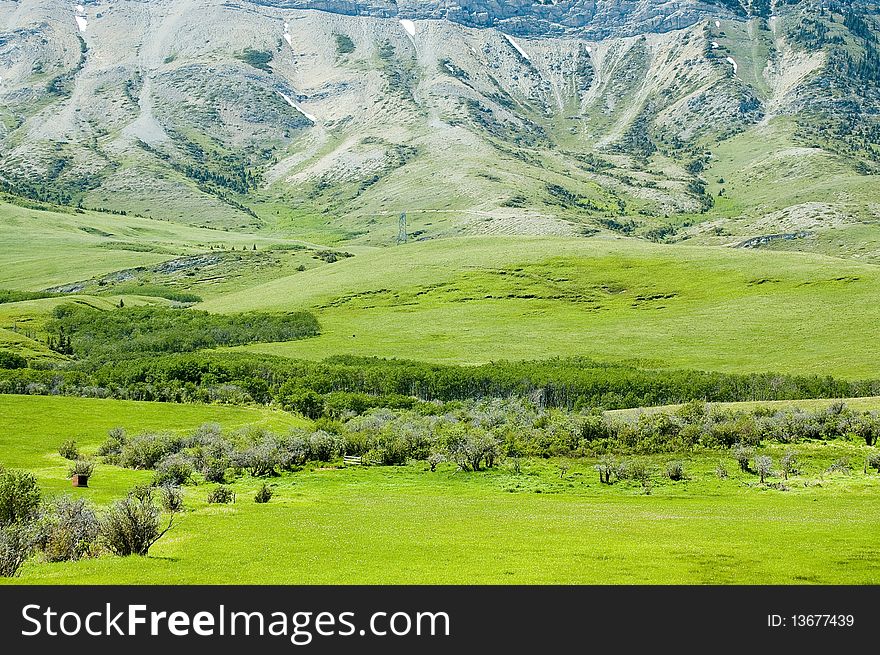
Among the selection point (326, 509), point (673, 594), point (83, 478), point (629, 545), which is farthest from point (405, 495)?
point (673, 594)

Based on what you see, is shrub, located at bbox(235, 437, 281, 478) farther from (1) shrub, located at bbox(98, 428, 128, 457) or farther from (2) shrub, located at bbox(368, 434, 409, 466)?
(1) shrub, located at bbox(98, 428, 128, 457)

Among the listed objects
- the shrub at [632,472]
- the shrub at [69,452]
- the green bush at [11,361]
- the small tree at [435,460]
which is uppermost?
the shrub at [632,472]

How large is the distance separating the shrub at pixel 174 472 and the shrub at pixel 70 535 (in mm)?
29540

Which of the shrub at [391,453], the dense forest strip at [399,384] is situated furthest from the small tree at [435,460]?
the dense forest strip at [399,384]

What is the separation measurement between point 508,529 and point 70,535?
20.9 meters

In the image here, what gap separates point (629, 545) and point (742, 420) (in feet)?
219

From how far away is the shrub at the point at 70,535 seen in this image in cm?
3347

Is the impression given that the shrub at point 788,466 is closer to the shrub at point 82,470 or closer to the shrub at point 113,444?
the shrub at point 82,470

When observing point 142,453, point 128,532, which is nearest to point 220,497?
point 128,532

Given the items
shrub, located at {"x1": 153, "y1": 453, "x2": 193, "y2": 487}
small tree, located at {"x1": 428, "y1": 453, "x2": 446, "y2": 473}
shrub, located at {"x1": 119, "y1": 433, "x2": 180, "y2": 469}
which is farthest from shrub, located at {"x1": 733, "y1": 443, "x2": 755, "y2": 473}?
shrub, located at {"x1": 119, "y1": 433, "x2": 180, "y2": 469}

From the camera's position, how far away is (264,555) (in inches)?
1337

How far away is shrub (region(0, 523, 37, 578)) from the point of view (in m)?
29.1

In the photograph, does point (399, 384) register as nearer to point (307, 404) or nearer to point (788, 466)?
point (307, 404)

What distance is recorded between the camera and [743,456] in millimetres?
76125
